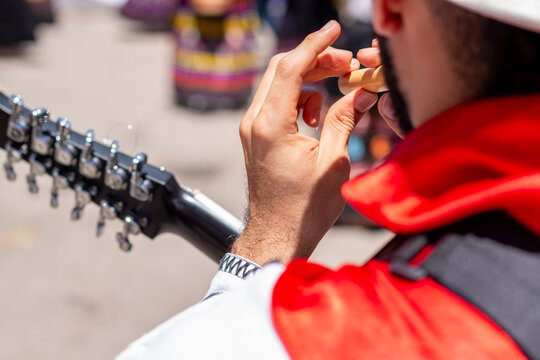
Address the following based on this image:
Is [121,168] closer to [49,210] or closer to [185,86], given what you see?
[49,210]

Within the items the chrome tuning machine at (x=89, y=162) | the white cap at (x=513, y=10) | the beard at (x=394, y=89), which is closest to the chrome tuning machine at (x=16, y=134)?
the chrome tuning machine at (x=89, y=162)

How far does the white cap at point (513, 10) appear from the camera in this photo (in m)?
0.50

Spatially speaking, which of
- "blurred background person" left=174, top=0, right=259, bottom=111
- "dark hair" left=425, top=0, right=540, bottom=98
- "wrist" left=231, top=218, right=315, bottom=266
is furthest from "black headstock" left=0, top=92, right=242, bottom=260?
"blurred background person" left=174, top=0, right=259, bottom=111

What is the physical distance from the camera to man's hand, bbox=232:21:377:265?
2.70 ft

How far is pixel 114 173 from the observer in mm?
1062

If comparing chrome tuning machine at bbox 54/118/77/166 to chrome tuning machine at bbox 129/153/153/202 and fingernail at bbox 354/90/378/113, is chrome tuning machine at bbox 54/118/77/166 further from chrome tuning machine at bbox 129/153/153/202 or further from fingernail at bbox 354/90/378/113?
fingernail at bbox 354/90/378/113

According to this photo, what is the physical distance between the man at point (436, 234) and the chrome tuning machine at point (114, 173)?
1.49 feet

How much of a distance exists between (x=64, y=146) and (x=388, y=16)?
25.7 inches

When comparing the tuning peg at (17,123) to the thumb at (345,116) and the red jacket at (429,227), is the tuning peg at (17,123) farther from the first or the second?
the red jacket at (429,227)

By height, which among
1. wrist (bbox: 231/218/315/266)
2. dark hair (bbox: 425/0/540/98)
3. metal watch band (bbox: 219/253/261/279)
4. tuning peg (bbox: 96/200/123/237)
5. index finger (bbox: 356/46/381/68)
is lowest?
tuning peg (bbox: 96/200/123/237)

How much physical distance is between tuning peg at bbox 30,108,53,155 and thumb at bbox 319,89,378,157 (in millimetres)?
480

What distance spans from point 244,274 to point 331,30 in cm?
33

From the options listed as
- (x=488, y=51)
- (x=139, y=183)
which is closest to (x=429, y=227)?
(x=488, y=51)

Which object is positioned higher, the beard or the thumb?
the beard
